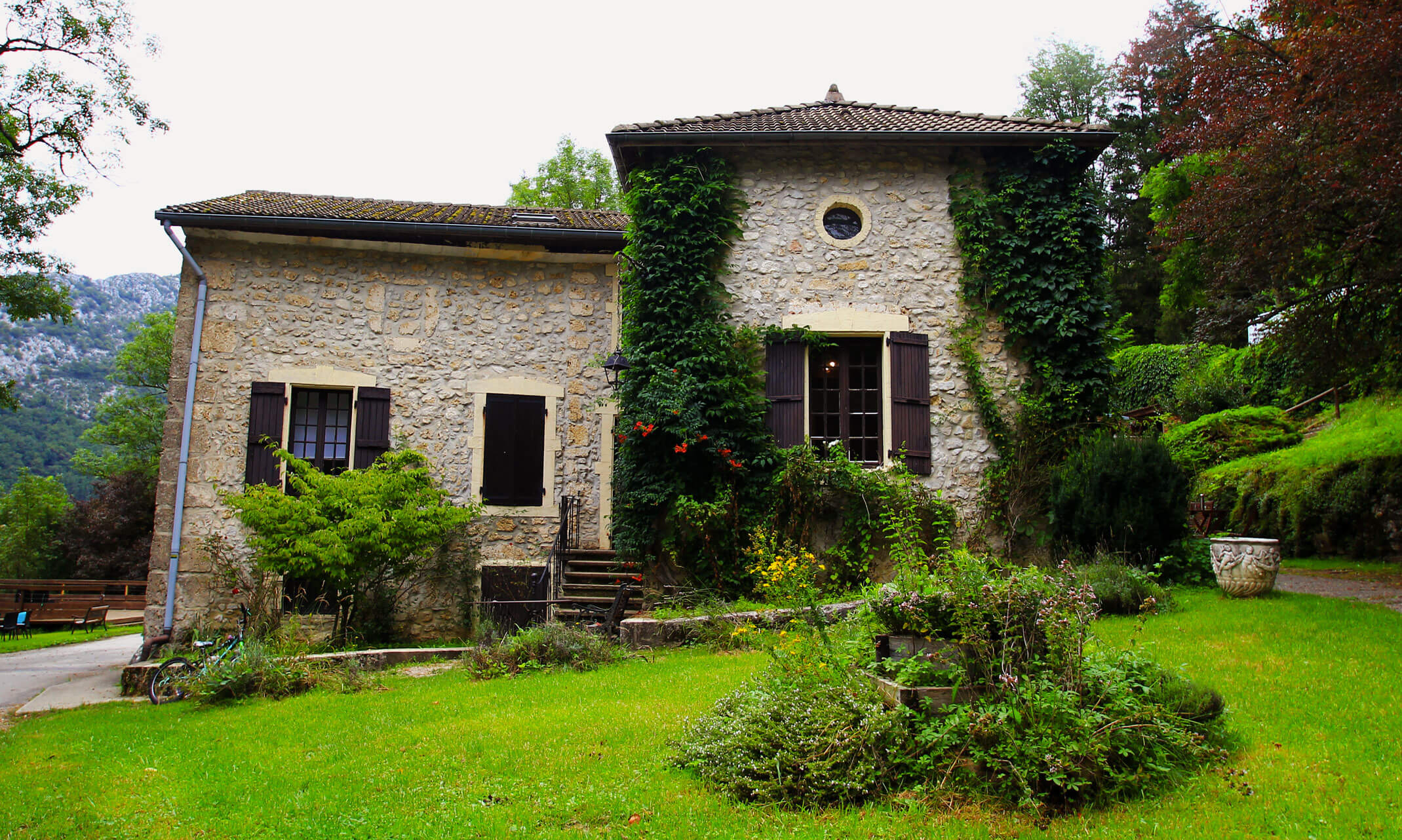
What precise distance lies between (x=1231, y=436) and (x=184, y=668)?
17036mm

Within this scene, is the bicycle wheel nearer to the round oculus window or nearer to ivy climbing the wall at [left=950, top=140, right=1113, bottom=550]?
the round oculus window

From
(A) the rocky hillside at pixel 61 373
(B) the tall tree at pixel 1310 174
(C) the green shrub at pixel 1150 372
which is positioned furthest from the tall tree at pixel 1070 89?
(A) the rocky hillside at pixel 61 373

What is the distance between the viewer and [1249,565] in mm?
7488

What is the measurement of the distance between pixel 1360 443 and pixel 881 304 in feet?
25.5

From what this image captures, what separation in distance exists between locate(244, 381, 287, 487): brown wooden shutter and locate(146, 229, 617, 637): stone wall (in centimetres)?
15

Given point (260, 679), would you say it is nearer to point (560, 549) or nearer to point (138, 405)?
point (560, 549)

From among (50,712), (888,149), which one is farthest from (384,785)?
(888,149)

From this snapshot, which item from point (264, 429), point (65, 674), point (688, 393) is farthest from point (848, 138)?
point (65, 674)

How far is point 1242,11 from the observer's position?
10656 millimetres

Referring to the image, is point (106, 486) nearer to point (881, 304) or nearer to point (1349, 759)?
point (881, 304)

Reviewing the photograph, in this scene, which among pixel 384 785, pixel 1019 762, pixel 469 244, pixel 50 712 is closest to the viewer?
pixel 1019 762

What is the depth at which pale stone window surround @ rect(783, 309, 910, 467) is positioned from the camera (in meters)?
9.82

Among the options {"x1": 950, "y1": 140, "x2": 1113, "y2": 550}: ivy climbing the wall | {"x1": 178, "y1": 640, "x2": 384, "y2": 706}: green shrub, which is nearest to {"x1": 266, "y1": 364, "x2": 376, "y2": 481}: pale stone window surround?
{"x1": 178, "y1": 640, "x2": 384, "y2": 706}: green shrub

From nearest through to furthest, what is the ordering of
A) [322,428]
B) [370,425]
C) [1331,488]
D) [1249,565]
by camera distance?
[1249,565] < [370,425] < [322,428] < [1331,488]
